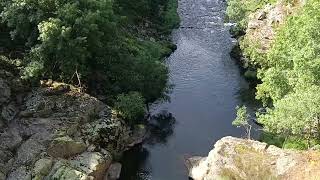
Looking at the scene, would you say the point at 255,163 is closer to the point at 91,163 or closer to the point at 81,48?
the point at 91,163

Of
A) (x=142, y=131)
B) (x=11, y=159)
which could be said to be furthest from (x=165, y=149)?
(x=11, y=159)

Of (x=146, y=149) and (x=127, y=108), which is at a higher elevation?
(x=127, y=108)

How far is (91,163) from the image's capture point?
47.3 m

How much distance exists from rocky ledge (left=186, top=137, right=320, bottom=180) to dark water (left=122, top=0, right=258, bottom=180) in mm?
5308

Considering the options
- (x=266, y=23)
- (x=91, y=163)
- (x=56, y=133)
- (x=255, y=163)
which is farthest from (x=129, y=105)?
(x=266, y=23)

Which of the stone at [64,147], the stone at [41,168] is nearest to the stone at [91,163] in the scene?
the stone at [64,147]

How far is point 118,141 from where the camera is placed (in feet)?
174

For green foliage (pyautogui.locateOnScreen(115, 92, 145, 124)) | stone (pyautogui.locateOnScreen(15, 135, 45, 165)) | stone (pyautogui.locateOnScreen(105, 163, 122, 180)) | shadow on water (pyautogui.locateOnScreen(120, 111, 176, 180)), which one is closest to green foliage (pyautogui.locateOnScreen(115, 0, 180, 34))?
shadow on water (pyautogui.locateOnScreen(120, 111, 176, 180))

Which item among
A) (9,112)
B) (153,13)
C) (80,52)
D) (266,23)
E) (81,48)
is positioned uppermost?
(81,48)

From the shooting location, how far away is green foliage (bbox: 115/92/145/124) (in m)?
54.4

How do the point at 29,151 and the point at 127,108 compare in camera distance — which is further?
the point at 127,108

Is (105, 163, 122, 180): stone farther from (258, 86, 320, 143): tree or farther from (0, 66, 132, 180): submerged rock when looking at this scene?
(258, 86, 320, 143): tree

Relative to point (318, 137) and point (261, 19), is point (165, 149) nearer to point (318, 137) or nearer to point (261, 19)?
point (318, 137)

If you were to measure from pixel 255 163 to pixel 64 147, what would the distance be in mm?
17855
